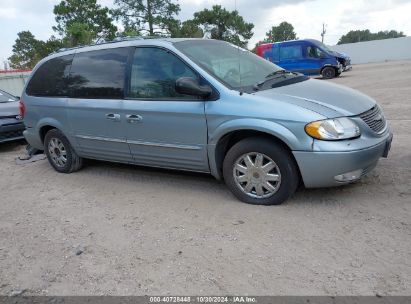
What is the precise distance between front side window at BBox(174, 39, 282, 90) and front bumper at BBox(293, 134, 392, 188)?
40.5 inches

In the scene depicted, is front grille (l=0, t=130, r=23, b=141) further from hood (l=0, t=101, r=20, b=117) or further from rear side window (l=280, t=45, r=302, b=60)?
rear side window (l=280, t=45, r=302, b=60)

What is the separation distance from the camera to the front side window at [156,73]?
452cm

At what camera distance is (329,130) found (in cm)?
373

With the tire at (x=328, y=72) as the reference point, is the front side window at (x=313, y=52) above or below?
above

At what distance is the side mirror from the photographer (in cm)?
414

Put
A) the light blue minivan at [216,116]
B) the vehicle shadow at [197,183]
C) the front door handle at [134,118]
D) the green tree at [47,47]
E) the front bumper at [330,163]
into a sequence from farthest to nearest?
the green tree at [47,47] → the front door handle at [134,118] → the vehicle shadow at [197,183] → the light blue minivan at [216,116] → the front bumper at [330,163]

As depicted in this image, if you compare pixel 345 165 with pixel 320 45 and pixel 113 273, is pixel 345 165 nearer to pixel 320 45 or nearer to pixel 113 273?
pixel 113 273

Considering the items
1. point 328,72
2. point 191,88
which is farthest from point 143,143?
point 328,72

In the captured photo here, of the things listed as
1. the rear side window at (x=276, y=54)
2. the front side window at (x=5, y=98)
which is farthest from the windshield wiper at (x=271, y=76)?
the rear side window at (x=276, y=54)

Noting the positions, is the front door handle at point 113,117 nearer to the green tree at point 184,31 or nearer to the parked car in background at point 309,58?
the parked car in background at point 309,58

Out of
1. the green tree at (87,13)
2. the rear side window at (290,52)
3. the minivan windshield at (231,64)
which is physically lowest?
the rear side window at (290,52)

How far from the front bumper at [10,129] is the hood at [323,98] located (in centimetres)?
588

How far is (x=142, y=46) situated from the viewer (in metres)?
4.87

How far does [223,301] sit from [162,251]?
2.98 ft
